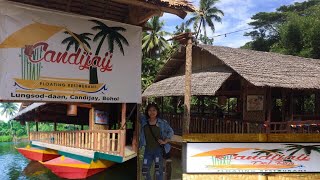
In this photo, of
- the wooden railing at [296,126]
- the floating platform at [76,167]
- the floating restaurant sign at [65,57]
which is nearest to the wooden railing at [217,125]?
the wooden railing at [296,126]

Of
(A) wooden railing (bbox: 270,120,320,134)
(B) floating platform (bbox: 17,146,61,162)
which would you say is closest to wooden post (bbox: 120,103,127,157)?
(A) wooden railing (bbox: 270,120,320,134)

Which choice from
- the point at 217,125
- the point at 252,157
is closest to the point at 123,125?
the point at 252,157

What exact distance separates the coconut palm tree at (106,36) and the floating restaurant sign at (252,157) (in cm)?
237

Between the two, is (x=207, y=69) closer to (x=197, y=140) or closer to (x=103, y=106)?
(x=103, y=106)

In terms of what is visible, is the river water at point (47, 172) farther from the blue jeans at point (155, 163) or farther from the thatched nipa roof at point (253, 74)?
the blue jeans at point (155, 163)

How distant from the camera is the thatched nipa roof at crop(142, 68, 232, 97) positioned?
13.1 m

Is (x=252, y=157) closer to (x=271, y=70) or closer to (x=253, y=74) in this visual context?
(x=253, y=74)

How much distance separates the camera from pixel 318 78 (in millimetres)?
14344

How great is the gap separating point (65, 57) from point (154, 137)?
233 cm

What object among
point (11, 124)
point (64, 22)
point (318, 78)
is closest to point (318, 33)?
point (318, 78)

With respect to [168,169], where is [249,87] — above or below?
above

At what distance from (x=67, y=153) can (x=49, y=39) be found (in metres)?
5.84

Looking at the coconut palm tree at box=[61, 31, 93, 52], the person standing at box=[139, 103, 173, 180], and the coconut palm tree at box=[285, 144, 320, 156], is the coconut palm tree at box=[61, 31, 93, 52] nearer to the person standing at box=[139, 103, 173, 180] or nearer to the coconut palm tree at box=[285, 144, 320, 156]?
the person standing at box=[139, 103, 173, 180]

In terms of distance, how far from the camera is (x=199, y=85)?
14.2 m
